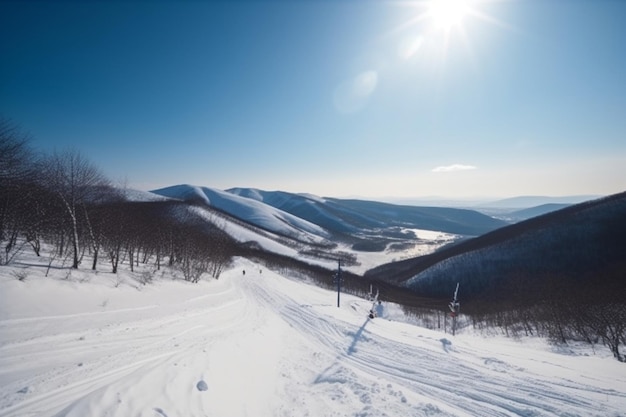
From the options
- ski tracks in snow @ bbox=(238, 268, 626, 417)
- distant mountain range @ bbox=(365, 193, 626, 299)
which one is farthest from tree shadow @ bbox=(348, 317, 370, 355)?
distant mountain range @ bbox=(365, 193, 626, 299)

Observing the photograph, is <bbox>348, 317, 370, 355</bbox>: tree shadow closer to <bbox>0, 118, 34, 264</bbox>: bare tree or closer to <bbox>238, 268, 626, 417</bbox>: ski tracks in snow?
<bbox>238, 268, 626, 417</bbox>: ski tracks in snow

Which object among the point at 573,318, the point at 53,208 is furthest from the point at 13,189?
the point at 573,318

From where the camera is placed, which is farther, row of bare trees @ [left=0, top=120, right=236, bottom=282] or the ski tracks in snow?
row of bare trees @ [left=0, top=120, right=236, bottom=282]

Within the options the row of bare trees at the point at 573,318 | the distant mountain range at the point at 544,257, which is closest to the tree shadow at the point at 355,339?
the row of bare trees at the point at 573,318

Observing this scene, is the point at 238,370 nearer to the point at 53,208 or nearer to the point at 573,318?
the point at 53,208

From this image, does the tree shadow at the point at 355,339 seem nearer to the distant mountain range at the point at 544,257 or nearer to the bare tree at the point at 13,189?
the bare tree at the point at 13,189

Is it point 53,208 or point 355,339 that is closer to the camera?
point 355,339

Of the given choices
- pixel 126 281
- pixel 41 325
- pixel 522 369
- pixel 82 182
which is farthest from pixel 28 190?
pixel 522 369

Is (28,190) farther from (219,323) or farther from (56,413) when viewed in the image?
(56,413)
